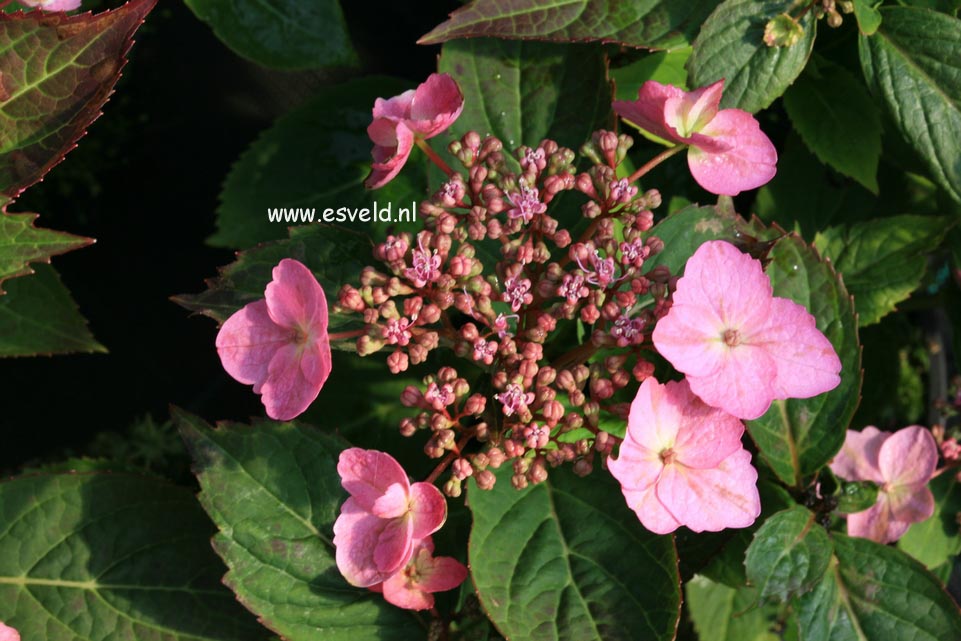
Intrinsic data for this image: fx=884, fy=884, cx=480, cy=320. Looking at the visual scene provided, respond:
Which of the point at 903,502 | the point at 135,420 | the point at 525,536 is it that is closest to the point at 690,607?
the point at 903,502

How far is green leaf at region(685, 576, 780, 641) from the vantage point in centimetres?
138

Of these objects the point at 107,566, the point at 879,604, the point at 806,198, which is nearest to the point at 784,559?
the point at 879,604

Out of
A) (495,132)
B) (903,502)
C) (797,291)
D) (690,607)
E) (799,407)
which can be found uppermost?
(495,132)

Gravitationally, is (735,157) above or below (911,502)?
above

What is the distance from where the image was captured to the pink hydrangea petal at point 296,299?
2.68 ft

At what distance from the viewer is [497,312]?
1030 mm

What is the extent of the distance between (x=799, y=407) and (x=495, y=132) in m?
0.50

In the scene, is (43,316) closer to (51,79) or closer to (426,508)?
(51,79)

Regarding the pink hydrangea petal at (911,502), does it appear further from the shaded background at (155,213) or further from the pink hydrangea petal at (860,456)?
the shaded background at (155,213)

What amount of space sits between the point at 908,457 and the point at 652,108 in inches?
24.4

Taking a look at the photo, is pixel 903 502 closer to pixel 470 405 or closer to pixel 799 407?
pixel 799 407

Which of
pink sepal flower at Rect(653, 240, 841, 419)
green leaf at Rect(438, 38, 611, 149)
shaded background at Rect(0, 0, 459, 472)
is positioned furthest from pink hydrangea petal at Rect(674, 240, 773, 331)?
shaded background at Rect(0, 0, 459, 472)

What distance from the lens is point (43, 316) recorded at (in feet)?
4.31

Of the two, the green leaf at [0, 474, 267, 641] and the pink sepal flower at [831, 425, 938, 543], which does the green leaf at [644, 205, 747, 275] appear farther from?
the green leaf at [0, 474, 267, 641]
